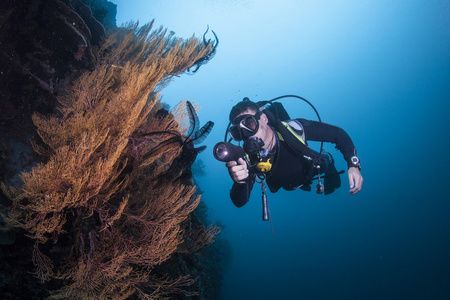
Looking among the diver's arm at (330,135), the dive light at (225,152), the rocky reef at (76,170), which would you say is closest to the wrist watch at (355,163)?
the diver's arm at (330,135)

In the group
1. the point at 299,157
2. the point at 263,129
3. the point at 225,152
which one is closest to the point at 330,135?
the point at 299,157

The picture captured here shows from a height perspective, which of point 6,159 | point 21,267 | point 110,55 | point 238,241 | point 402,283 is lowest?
point 238,241

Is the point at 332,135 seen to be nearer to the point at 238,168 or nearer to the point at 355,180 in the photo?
the point at 355,180

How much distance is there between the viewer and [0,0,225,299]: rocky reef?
→ 5.96ft

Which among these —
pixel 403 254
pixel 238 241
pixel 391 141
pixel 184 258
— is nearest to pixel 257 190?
pixel 238 241

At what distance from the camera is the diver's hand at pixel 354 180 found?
102 inches

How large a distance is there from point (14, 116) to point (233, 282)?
32.5m

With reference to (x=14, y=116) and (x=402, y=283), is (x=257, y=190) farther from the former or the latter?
(x=14, y=116)

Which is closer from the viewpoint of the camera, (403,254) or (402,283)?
(402,283)

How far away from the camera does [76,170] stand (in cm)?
176

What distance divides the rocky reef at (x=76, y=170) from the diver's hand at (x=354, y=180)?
2.15 m

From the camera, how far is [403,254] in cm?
3175

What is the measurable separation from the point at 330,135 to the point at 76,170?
383 centimetres

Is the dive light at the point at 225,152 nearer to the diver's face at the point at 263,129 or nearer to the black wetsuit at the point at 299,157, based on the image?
the diver's face at the point at 263,129
